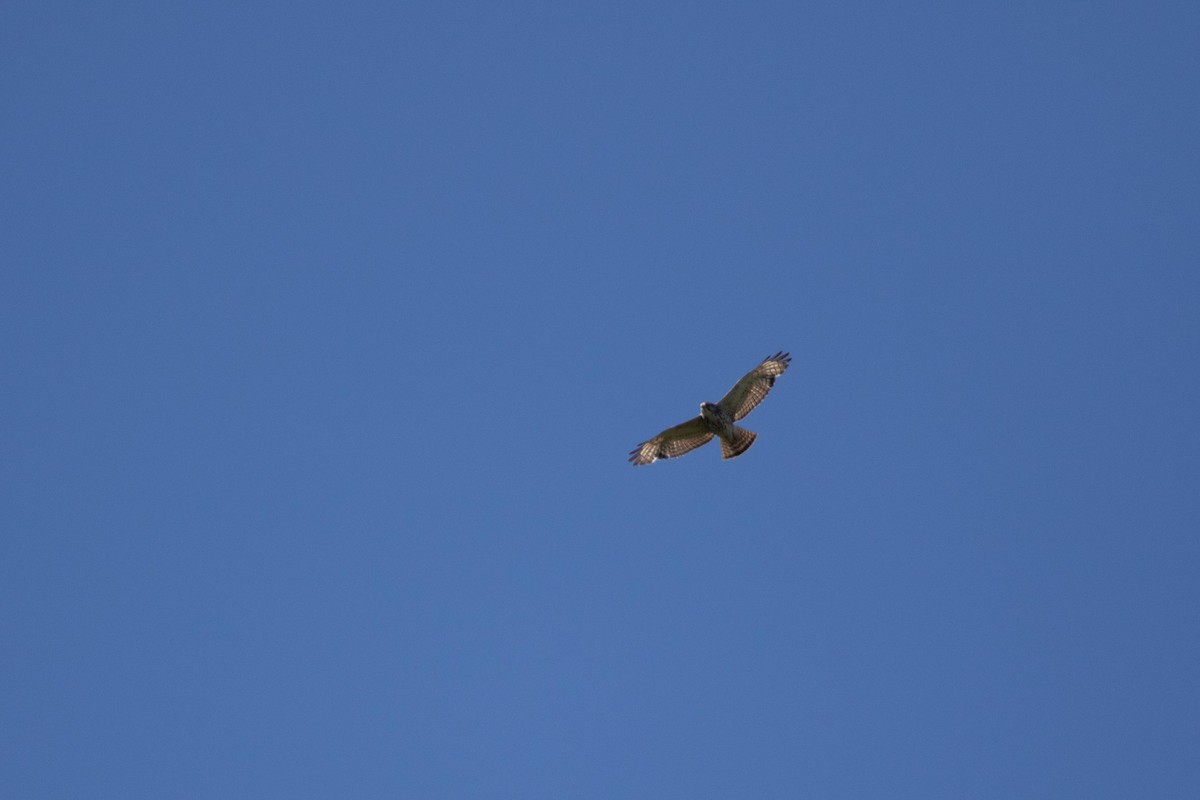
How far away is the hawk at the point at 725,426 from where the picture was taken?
74.5 ft

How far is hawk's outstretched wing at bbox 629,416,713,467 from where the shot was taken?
912 inches

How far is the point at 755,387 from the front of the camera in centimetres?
2319

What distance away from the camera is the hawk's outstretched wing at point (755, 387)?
23.1m

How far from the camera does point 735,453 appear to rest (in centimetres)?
2295

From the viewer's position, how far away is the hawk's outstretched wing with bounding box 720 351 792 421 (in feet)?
75.8

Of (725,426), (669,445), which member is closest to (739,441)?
(725,426)

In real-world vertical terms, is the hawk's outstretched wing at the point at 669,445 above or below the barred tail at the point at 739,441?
above

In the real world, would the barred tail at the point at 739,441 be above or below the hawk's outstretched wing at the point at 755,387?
below

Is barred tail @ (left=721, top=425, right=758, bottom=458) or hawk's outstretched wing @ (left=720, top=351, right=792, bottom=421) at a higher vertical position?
hawk's outstretched wing @ (left=720, top=351, right=792, bottom=421)

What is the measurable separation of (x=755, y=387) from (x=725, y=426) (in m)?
1.12

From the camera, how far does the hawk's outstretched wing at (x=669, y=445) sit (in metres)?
23.2

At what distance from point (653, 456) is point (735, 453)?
64.7 inches

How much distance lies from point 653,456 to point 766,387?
8.46 ft

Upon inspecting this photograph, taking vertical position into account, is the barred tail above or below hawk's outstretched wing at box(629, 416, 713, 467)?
below
